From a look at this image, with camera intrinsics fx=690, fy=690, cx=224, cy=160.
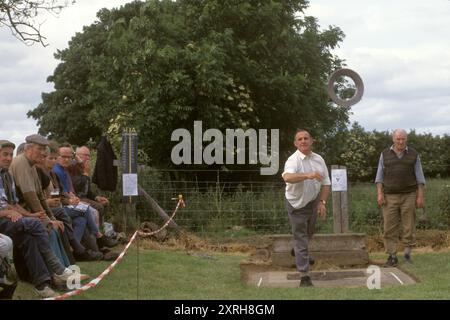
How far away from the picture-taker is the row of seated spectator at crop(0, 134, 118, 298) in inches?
289

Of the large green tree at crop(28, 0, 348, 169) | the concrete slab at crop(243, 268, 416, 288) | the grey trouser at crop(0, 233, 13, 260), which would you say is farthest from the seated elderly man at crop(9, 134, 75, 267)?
the large green tree at crop(28, 0, 348, 169)

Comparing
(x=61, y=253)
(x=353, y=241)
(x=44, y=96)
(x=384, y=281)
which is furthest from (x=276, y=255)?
(x=44, y=96)

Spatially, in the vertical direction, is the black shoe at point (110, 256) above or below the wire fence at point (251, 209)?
below

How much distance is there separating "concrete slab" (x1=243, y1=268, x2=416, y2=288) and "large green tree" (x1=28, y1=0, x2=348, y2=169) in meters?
8.00

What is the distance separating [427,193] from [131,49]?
26.9ft

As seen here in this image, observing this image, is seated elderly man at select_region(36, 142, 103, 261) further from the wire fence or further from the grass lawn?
the wire fence

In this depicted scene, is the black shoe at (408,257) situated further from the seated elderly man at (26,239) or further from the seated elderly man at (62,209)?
the seated elderly man at (26,239)

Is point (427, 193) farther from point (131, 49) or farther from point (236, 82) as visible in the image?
point (131, 49)

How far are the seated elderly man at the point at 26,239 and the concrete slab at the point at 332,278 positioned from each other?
107 inches

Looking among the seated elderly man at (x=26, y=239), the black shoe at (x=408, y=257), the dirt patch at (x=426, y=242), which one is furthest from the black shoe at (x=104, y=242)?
the dirt patch at (x=426, y=242)

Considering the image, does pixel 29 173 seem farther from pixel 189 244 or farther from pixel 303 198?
pixel 189 244

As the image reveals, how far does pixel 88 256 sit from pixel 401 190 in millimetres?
4734

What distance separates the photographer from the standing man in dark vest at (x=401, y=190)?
10359 millimetres

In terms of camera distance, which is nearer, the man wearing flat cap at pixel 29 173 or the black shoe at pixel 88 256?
the man wearing flat cap at pixel 29 173
